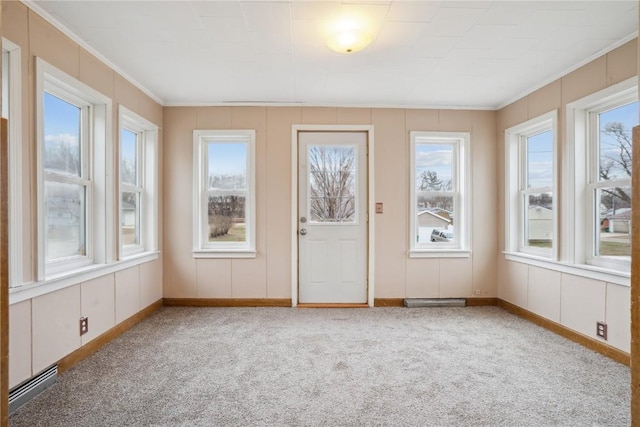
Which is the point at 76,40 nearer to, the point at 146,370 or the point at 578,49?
the point at 146,370

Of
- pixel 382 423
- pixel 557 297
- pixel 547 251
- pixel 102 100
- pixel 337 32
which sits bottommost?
pixel 382 423

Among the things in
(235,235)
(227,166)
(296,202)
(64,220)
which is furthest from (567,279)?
(64,220)

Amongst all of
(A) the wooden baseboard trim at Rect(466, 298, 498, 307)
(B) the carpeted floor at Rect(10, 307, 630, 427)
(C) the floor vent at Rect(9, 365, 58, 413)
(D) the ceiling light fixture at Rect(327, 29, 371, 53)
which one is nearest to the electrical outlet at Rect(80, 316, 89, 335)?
(B) the carpeted floor at Rect(10, 307, 630, 427)

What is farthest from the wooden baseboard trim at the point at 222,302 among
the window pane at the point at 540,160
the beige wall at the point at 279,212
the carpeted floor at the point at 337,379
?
the window pane at the point at 540,160

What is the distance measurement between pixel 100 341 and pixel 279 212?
220 centimetres

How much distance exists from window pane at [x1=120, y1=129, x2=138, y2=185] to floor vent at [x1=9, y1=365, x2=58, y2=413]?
6.01 feet

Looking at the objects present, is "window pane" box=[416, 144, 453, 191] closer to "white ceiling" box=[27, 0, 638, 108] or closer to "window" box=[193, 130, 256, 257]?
"white ceiling" box=[27, 0, 638, 108]

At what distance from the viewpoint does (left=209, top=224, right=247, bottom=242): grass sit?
4.43 metres

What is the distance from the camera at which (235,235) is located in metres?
4.43

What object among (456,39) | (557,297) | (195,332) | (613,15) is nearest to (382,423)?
(195,332)

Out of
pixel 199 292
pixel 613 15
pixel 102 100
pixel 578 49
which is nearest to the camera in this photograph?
pixel 613 15

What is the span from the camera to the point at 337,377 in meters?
2.51

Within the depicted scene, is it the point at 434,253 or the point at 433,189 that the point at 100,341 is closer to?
the point at 434,253

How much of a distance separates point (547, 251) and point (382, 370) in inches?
93.9
